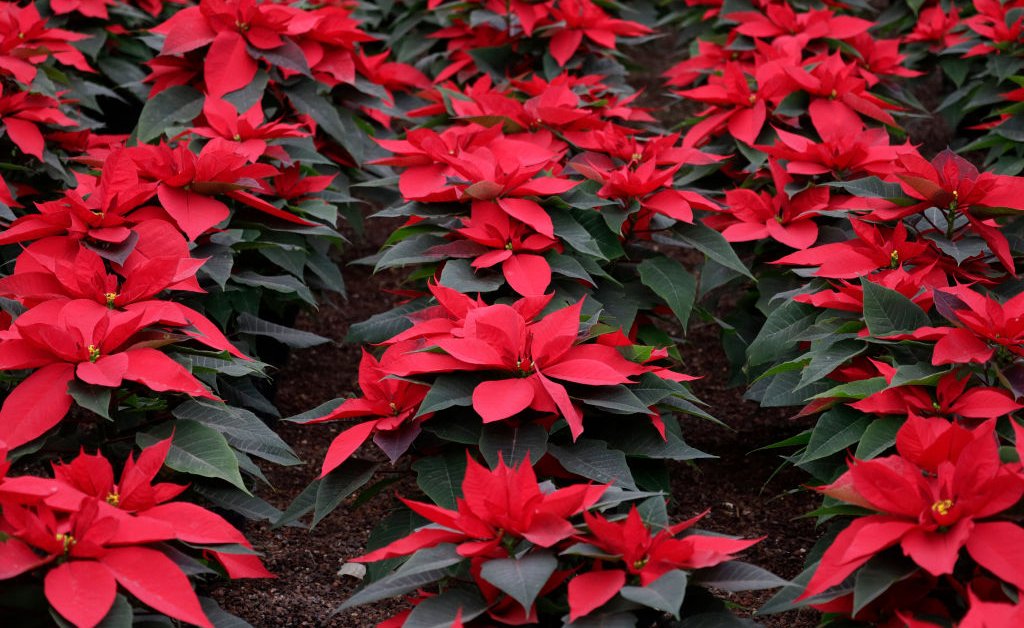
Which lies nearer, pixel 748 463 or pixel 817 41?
pixel 748 463

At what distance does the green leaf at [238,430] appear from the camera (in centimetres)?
163

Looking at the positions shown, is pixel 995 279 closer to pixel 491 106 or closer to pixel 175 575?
pixel 491 106

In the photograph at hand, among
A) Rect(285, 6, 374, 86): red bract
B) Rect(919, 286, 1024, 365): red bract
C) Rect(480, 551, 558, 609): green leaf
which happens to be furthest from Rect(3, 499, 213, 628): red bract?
Rect(285, 6, 374, 86): red bract

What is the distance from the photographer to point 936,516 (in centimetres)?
123

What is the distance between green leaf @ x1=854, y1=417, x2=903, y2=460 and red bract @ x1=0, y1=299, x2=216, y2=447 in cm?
94

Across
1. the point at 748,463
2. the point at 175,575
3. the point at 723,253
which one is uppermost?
the point at 175,575

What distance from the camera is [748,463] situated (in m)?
2.48

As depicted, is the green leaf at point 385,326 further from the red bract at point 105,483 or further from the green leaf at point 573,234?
the red bract at point 105,483

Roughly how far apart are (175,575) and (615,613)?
20.0 inches

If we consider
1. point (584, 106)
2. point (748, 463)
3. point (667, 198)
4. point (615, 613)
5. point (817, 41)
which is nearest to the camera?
point (615, 613)

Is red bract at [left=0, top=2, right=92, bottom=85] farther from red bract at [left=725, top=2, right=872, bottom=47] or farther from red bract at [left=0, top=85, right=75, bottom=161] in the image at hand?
red bract at [left=725, top=2, right=872, bottom=47]

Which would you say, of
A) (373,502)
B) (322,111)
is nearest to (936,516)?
(373,502)

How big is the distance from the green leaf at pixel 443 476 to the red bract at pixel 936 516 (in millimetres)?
541

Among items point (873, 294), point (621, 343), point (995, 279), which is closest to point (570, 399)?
point (621, 343)
